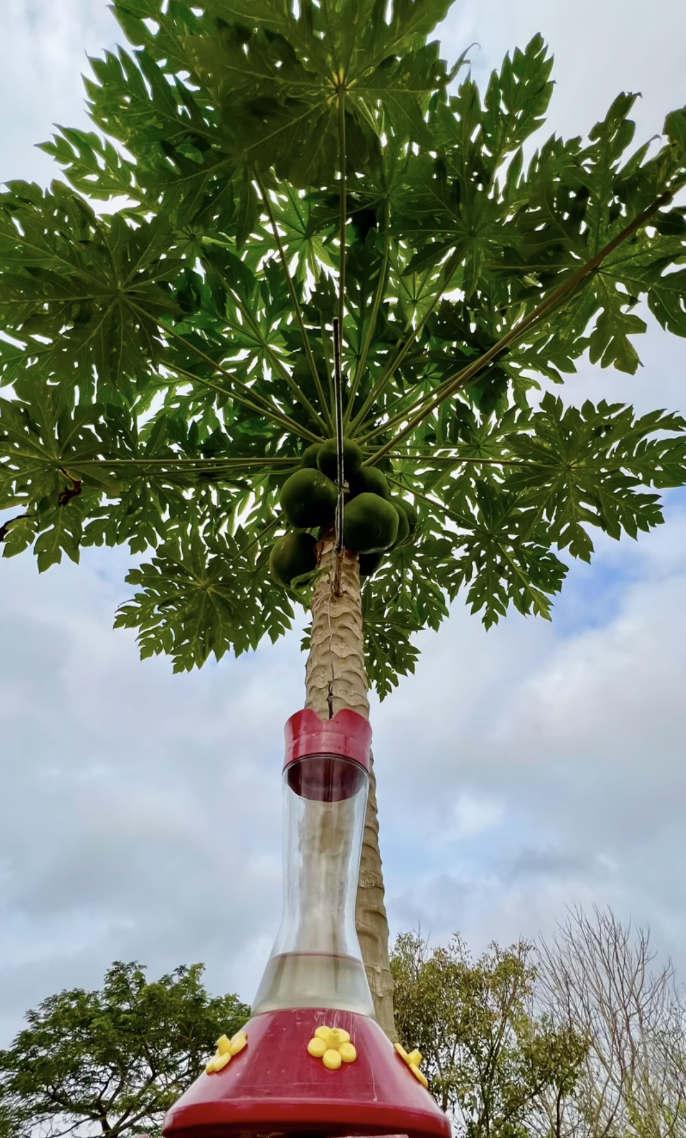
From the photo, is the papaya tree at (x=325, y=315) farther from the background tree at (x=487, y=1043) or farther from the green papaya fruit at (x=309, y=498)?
the background tree at (x=487, y=1043)

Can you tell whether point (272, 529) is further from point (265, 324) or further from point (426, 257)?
point (426, 257)

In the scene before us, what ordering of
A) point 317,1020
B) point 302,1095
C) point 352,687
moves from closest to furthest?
point 302,1095 → point 317,1020 → point 352,687

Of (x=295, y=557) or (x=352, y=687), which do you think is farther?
(x=295, y=557)

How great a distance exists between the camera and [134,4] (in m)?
2.15

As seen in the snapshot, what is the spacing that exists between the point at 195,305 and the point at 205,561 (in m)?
1.03

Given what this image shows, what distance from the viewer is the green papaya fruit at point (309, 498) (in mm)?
2240

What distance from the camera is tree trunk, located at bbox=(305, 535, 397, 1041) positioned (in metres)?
1.62

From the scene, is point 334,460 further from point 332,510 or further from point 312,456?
point 332,510

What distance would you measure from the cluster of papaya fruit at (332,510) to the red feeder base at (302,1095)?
1.47 meters

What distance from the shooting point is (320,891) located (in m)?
1.16

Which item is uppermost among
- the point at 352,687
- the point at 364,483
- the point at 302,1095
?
the point at 364,483

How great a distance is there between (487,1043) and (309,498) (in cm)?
1489

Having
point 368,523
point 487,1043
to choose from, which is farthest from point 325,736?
point 487,1043

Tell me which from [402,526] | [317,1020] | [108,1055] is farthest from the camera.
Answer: [108,1055]
